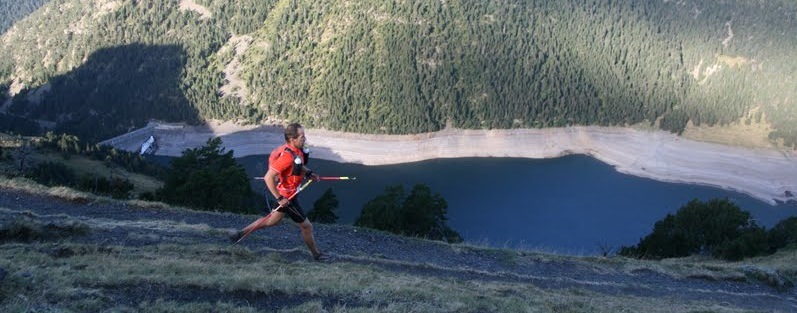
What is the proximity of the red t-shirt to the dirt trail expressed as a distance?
2748 millimetres

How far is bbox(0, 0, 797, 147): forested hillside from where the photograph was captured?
9300 centimetres

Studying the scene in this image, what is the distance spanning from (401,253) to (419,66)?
269 ft

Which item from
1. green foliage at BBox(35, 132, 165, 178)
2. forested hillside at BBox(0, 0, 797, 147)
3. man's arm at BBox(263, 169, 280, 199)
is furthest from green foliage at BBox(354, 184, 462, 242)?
forested hillside at BBox(0, 0, 797, 147)

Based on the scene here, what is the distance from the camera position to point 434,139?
283 feet

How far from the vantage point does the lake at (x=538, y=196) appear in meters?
61.1

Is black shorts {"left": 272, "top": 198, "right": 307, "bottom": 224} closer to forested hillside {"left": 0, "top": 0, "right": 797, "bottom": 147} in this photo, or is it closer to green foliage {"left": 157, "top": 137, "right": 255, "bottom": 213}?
green foliage {"left": 157, "top": 137, "right": 255, "bottom": 213}

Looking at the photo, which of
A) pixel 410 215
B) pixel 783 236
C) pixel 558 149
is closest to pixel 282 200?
pixel 410 215

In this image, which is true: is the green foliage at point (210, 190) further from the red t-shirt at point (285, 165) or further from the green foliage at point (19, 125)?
the green foliage at point (19, 125)

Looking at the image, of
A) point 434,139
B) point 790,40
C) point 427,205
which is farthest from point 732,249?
point 790,40

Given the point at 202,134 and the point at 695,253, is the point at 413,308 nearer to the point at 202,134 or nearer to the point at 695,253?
the point at 695,253

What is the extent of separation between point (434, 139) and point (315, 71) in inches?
1005

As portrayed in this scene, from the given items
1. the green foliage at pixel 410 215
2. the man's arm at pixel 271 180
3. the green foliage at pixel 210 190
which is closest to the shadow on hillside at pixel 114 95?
the green foliage at pixel 210 190

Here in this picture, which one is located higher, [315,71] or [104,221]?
[315,71]

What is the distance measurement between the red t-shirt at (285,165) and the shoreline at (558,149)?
67564mm
